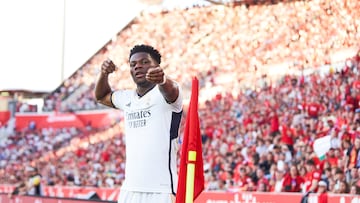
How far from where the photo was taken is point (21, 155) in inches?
864

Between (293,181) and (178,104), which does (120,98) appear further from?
(293,181)

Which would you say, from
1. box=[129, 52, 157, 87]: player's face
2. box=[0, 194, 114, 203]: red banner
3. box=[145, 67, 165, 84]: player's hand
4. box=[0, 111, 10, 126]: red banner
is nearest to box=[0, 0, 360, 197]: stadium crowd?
box=[0, 111, 10, 126]: red banner

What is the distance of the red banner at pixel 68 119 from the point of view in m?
21.1

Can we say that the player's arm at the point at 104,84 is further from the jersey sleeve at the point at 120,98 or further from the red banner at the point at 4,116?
the red banner at the point at 4,116

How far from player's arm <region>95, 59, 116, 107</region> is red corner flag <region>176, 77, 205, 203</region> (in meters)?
1.16

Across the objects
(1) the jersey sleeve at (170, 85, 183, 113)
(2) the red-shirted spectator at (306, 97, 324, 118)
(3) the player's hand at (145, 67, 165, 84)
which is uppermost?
(2) the red-shirted spectator at (306, 97, 324, 118)

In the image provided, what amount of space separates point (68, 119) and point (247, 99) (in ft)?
24.9

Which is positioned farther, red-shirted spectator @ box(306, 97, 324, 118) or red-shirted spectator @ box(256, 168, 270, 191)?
red-shirted spectator @ box(306, 97, 324, 118)

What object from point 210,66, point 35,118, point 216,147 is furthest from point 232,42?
point 35,118

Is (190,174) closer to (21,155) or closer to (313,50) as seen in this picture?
(313,50)

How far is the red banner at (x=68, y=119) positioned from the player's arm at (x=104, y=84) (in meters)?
15.3

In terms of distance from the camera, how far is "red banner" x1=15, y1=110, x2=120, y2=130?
2106 cm

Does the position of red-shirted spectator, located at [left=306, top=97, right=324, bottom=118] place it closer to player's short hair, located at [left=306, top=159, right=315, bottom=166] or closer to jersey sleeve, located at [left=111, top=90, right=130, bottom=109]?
player's short hair, located at [left=306, top=159, right=315, bottom=166]

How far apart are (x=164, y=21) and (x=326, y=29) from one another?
7.23m
